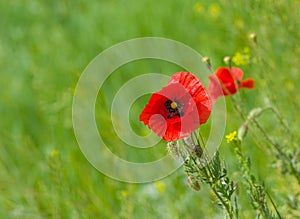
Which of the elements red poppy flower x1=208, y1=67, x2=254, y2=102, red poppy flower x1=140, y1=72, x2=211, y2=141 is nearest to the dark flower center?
red poppy flower x1=140, y1=72, x2=211, y2=141

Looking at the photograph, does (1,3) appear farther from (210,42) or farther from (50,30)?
(210,42)

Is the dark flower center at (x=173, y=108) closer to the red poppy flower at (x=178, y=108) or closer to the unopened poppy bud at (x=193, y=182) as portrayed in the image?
the red poppy flower at (x=178, y=108)

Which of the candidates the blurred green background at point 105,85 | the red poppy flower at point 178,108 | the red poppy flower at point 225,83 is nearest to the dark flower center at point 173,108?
the red poppy flower at point 178,108

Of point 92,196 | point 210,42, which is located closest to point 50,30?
point 210,42

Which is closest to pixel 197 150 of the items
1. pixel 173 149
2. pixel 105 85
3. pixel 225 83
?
pixel 173 149

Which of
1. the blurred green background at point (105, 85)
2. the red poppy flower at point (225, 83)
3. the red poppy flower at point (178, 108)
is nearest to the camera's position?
the red poppy flower at point (178, 108)

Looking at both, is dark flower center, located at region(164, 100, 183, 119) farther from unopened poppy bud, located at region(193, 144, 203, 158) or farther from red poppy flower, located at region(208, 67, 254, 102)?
red poppy flower, located at region(208, 67, 254, 102)
